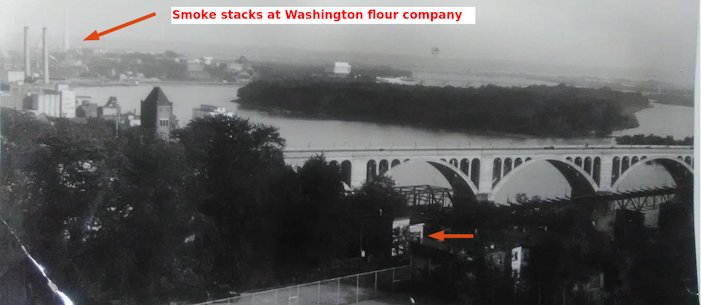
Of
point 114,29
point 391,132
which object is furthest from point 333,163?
point 114,29

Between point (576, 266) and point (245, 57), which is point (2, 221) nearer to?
point (245, 57)

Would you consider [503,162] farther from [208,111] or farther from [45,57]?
[45,57]

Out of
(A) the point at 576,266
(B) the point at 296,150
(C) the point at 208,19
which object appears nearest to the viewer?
(C) the point at 208,19

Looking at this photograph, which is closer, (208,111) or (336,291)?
(208,111)

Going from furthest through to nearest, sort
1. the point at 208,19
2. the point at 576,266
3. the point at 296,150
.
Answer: the point at 576,266
the point at 296,150
the point at 208,19

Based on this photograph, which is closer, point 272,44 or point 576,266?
point 272,44

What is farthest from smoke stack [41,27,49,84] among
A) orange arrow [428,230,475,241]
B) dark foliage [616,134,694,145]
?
dark foliage [616,134,694,145]

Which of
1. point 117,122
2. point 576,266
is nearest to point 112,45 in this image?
point 117,122
